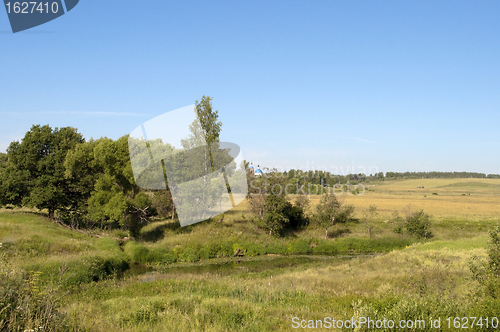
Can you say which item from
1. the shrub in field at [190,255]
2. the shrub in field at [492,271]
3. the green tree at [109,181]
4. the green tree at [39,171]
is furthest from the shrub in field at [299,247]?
the green tree at [39,171]

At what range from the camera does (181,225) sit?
32656mm

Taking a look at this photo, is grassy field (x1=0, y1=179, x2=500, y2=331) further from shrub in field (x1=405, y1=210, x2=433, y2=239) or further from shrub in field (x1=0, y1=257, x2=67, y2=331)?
shrub in field (x1=405, y1=210, x2=433, y2=239)

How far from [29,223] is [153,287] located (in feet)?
55.9

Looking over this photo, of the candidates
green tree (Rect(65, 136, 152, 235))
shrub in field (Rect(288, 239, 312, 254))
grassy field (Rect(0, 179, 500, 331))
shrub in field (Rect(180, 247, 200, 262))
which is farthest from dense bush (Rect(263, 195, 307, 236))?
green tree (Rect(65, 136, 152, 235))

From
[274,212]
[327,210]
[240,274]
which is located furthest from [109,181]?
[327,210]

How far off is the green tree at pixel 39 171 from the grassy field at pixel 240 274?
2.27 metres

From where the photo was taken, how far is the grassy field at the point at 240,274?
798cm

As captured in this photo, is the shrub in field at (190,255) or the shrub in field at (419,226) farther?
the shrub in field at (419,226)

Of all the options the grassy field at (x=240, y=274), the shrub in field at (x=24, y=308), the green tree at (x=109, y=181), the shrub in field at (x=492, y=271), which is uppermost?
the green tree at (x=109, y=181)

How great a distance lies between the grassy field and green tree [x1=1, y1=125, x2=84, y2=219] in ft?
7.46

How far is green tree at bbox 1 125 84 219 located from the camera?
28192 mm

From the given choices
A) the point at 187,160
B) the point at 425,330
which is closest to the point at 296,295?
the point at 425,330

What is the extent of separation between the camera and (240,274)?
2022 centimetres

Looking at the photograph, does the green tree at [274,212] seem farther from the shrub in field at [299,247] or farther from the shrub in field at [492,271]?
the shrub in field at [492,271]
